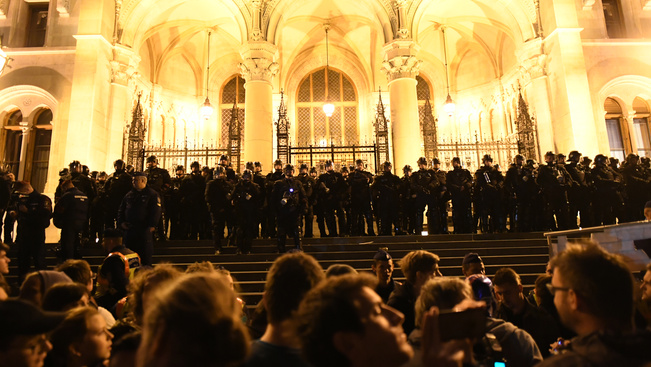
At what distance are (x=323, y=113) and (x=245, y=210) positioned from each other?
14.3m

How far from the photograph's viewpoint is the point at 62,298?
2.80 meters

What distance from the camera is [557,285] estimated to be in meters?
2.00

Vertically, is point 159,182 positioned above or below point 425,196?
above

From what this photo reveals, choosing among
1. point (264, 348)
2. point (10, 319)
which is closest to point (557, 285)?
point (264, 348)

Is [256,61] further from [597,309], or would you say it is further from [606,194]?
[597,309]

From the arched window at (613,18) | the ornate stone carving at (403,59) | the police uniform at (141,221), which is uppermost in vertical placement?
the arched window at (613,18)

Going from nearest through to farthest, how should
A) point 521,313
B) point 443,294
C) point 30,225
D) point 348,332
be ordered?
1. point 348,332
2. point 443,294
3. point 521,313
4. point 30,225

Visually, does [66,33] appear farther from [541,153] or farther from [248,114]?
[541,153]

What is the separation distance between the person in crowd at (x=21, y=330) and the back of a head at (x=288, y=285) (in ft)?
2.96

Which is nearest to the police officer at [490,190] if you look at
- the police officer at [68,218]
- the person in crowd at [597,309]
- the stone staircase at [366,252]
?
the stone staircase at [366,252]

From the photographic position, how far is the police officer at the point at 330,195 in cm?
1031

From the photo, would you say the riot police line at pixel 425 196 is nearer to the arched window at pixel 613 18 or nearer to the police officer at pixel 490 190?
the police officer at pixel 490 190

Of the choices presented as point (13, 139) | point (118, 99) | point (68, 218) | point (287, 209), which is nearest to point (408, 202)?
point (287, 209)

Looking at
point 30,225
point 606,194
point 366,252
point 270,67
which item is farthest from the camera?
point 270,67
